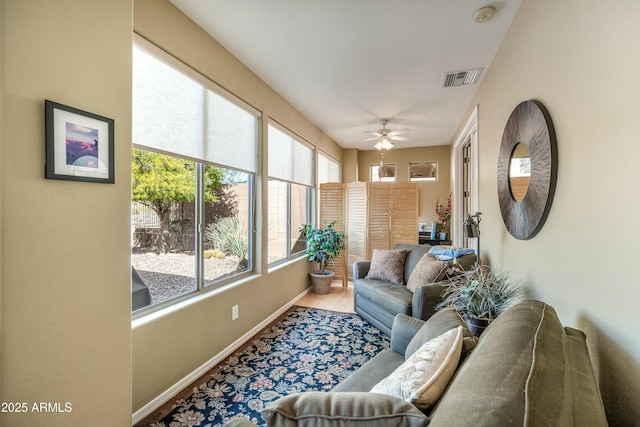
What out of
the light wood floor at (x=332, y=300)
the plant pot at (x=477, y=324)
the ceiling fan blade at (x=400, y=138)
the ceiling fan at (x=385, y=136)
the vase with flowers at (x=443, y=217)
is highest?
the ceiling fan blade at (x=400, y=138)

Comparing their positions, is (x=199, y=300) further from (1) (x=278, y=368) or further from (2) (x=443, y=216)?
(2) (x=443, y=216)

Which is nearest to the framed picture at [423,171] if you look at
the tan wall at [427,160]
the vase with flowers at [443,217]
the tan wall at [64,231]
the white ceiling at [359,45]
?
the tan wall at [427,160]

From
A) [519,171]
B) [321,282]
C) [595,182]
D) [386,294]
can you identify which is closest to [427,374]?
[595,182]

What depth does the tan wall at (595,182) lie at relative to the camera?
3.01ft

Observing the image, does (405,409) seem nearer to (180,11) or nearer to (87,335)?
(87,335)

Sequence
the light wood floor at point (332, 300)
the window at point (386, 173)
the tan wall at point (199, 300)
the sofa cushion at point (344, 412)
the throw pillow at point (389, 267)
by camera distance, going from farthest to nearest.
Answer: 1. the window at point (386, 173)
2. the light wood floor at point (332, 300)
3. the throw pillow at point (389, 267)
4. the tan wall at point (199, 300)
5. the sofa cushion at point (344, 412)

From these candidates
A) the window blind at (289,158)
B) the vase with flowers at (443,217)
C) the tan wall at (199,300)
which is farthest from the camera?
the vase with flowers at (443,217)

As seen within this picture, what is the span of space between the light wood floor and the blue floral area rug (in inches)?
17.2

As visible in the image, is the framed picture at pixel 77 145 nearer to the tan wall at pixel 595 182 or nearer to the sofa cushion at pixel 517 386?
the sofa cushion at pixel 517 386

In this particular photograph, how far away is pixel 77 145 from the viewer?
121cm

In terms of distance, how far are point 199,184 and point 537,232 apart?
2.39m

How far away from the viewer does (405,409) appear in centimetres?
75

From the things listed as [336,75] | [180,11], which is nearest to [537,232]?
[336,75]

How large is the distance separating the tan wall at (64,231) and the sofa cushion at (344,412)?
1004 millimetres
